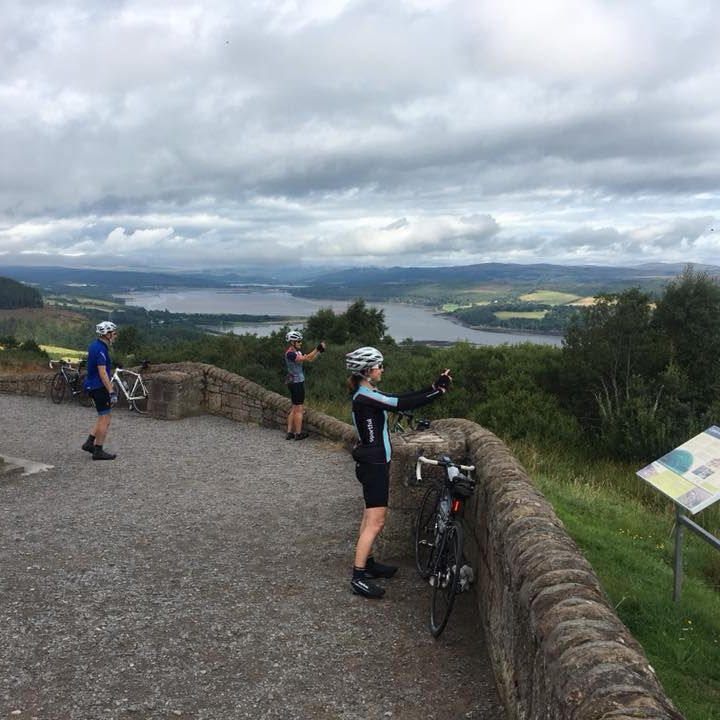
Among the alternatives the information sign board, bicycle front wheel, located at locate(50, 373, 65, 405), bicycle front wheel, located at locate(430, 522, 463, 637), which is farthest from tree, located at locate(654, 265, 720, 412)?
bicycle front wheel, located at locate(50, 373, 65, 405)

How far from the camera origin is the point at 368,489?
4.78 m

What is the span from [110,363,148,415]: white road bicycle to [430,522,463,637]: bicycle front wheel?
9543 millimetres

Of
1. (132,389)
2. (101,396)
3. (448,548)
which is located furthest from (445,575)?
(132,389)

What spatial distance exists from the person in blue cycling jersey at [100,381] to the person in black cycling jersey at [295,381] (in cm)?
262

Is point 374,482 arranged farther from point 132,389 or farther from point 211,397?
point 132,389

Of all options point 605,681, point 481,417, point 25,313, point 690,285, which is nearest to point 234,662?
point 605,681

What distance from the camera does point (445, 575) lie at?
4.26 m

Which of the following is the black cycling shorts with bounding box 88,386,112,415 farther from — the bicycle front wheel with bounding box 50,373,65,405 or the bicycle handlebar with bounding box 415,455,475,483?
the bicycle front wheel with bounding box 50,373,65,405

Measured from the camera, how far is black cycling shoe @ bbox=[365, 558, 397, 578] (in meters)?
5.05

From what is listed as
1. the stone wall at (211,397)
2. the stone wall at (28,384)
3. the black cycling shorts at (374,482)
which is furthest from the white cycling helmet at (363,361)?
the stone wall at (28,384)

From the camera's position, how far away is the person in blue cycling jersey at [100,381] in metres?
8.70

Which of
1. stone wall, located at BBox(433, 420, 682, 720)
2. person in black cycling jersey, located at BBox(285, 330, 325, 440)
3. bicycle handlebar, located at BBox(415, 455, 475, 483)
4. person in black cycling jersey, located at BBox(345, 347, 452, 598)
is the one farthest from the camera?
person in black cycling jersey, located at BBox(285, 330, 325, 440)

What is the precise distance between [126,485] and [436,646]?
505 cm

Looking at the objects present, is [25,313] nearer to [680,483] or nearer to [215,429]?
[215,429]
